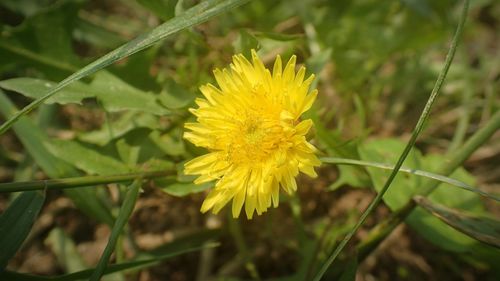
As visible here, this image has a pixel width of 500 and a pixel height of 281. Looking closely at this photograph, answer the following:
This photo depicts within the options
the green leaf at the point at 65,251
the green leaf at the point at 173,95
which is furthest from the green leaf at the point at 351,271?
the green leaf at the point at 65,251

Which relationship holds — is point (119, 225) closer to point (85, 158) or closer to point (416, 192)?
point (85, 158)

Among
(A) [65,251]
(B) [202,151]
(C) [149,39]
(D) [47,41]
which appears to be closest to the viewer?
(C) [149,39]

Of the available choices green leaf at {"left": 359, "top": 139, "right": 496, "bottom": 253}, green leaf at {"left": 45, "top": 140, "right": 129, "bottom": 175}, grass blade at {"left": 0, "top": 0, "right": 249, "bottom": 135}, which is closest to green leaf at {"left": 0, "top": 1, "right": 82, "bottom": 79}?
green leaf at {"left": 45, "top": 140, "right": 129, "bottom": 175}

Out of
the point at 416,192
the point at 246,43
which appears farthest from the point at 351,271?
the point at 246,43

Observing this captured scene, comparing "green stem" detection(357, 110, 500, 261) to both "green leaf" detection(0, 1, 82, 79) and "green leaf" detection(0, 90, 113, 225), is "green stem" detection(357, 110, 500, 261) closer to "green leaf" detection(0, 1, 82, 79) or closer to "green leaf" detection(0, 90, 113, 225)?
"green leaf" detection(0, 90, 113, 225)

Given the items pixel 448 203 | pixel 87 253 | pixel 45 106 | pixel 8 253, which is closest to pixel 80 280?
pixel 8 253

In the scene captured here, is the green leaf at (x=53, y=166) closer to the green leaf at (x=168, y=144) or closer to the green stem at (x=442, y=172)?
the green leaf at (x=168, y=144)

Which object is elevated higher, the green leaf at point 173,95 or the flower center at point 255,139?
the green leaf at point 173,95
